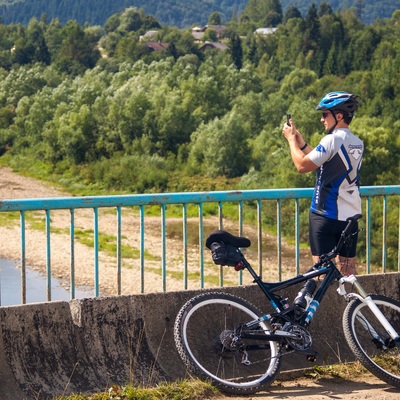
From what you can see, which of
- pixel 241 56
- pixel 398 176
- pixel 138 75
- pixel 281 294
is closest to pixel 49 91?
pixel 138 75

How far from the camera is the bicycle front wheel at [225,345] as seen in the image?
18.5 ft

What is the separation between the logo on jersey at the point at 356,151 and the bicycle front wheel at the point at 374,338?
887mm

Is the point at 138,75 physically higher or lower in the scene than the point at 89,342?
higher

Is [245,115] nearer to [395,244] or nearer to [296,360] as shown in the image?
[395,244]

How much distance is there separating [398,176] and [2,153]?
106 feet

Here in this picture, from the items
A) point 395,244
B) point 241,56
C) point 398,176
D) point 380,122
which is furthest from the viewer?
point 241,56

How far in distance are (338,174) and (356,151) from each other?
188mm

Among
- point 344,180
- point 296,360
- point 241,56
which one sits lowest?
point 296,360

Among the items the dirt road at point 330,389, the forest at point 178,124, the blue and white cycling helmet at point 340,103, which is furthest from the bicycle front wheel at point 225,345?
the forest at point 178,124

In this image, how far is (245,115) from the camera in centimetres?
6512

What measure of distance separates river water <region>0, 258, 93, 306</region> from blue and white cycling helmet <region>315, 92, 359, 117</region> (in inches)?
746

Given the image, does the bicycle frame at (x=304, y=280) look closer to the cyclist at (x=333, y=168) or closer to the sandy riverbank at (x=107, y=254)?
the cyclist at (x=333, y=168)

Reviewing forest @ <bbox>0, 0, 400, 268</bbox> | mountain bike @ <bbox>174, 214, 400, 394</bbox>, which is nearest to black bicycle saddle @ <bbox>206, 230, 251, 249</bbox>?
mountain bike @ <bbox>174, 214, 400, 394</bbox>

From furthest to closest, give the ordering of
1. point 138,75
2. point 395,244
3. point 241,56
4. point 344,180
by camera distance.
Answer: point 241,56
point 138,75
point 395,244
point 344,180
